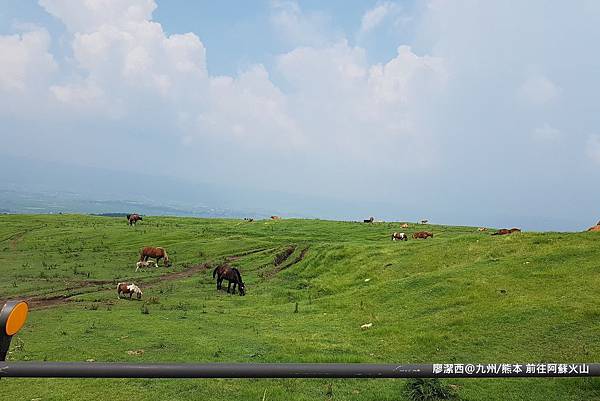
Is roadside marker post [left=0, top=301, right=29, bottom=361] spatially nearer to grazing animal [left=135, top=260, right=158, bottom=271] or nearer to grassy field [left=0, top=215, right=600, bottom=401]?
grassy field [left=0, top=215, right=600, bottom=401]

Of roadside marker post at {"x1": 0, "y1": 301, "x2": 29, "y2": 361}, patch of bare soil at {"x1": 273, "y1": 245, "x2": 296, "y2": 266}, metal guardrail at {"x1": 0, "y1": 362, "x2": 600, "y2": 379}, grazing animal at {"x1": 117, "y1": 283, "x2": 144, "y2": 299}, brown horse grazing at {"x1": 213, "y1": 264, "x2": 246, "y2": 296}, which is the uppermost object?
roadside marker post at {"x1": 0, "y1": 301, "x2": 29, "y2": 361}

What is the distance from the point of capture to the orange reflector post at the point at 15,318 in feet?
10.6

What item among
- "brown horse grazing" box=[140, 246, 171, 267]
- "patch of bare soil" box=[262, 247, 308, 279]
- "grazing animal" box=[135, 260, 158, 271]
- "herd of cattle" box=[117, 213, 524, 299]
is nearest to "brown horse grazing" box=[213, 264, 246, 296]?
"herd of cattle" box=[117, 213, 524, 299]

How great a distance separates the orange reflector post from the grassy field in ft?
26.3

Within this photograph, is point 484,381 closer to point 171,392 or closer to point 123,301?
point 171,392

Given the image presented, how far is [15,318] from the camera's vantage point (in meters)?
3.30

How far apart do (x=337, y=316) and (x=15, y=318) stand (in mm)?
17586

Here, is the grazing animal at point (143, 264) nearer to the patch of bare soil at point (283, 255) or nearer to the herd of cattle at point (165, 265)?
the herd of cattle at point (165, 265)

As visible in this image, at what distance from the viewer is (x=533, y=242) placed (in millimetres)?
24094

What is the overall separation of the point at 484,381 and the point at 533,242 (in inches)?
628

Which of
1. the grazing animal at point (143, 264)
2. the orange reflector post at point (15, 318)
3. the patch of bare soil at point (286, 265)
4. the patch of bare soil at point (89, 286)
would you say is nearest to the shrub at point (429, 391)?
the orange reflector post at point (15, 318)

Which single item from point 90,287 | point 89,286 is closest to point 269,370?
point 90,287

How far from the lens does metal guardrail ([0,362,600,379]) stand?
311 centimetres

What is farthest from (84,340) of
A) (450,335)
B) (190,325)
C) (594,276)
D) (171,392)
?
(594,276)
